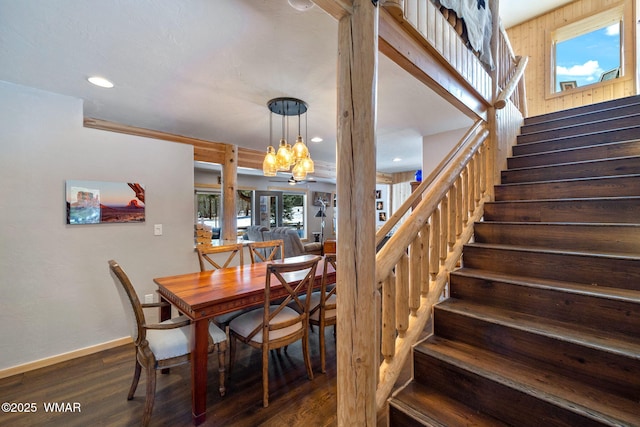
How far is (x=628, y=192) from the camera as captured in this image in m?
1.89

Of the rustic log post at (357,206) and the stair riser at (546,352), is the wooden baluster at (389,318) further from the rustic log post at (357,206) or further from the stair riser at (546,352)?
the stair riser at (546,352)

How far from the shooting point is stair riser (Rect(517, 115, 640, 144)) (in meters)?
2.46

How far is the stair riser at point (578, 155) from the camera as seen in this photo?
7.24ft

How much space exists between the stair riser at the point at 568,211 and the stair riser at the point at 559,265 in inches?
19.5

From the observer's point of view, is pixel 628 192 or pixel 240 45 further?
pixel 628 192

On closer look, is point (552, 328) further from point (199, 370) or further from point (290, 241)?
point (290, 241)

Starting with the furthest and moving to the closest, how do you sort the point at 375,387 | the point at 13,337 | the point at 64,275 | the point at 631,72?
the point at 631,72 < the point at 64,275 < the point at 13,337 < the point at 375,387

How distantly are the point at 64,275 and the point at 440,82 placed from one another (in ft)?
11.8

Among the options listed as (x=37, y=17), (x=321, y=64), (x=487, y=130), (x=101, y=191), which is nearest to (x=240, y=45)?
(x=321, y=64)

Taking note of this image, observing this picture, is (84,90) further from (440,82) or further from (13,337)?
(440,82)

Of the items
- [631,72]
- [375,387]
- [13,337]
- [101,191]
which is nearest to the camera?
[375,387]

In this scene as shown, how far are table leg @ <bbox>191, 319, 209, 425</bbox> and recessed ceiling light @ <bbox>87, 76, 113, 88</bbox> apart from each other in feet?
6.79

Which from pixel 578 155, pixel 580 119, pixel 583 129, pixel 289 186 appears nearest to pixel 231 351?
pixel 578 155

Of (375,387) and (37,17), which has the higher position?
(37,17)
